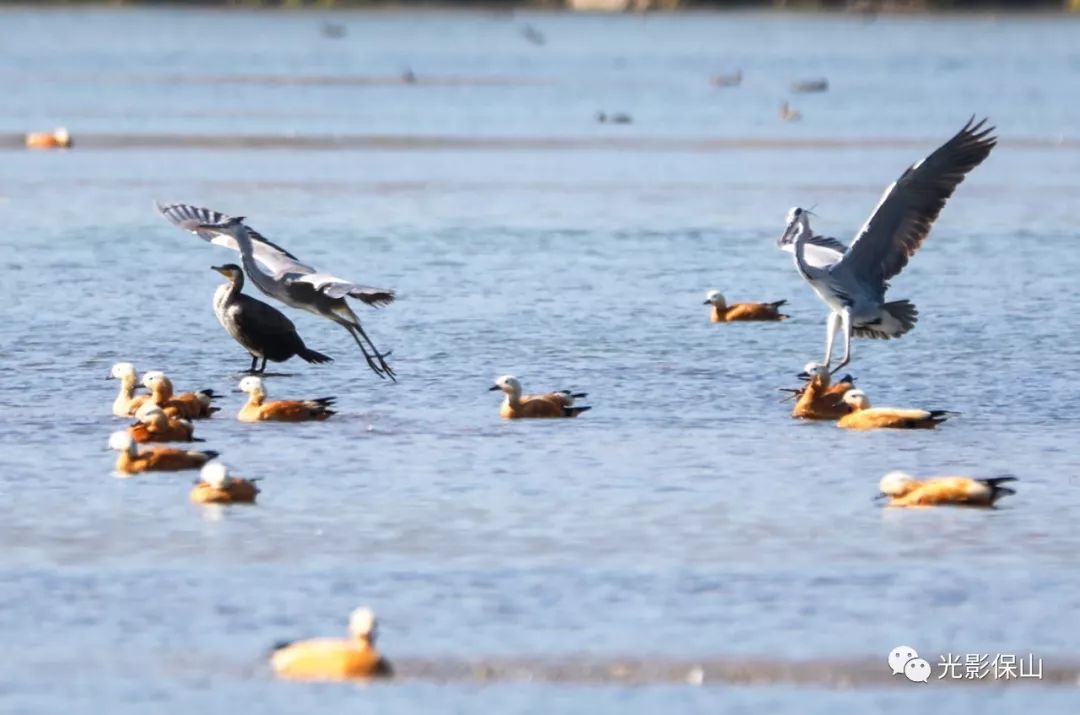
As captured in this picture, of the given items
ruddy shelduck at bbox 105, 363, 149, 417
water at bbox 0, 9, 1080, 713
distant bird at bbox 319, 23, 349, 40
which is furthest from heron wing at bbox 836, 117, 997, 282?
distant bird at bbox 319, 23, 349, 40

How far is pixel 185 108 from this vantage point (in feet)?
224

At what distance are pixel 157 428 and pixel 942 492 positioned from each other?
205 inches

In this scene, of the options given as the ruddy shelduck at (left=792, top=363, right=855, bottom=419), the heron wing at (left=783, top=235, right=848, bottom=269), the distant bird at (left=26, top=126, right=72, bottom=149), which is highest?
the heron wing at (left=783, top=235, right=848, bottom=269)

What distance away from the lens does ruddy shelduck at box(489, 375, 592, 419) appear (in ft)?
60.3

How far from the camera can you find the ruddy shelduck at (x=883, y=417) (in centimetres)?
1809

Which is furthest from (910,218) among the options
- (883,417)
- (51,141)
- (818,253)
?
(51,141)

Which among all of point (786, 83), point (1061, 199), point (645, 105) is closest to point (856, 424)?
point (1061, 199)

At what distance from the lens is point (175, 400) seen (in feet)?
59.2

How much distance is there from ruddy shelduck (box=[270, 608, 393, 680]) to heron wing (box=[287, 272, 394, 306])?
8.05 metres

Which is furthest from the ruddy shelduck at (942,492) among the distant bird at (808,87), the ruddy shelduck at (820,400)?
the distant bird at (808,87)

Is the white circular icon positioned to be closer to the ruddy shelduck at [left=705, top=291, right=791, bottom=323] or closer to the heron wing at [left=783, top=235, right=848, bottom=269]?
the heron wing at [left=783, top=235, right=848, bottom=269]

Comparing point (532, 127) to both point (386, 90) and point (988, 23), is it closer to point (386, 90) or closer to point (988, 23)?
point (386, 90)

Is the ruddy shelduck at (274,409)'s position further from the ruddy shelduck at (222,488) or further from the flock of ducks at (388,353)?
the ruddy shelduck at (222,488)

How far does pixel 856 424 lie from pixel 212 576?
6.34 metres
